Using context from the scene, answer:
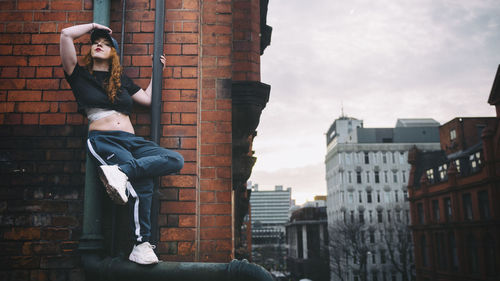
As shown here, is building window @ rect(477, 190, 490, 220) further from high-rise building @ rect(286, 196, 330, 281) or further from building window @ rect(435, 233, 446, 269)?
high-rise building @ rect(286, 196, 330, 281)

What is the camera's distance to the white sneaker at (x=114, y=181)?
273cm

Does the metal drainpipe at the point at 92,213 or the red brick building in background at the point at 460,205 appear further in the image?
the red brick building in background at the point at 460,205

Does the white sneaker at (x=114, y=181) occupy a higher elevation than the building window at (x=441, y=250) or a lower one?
higher

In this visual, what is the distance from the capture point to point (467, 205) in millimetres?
30531

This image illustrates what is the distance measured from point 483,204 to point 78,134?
3146 cm

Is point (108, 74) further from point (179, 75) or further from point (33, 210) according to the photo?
point (33, 210)

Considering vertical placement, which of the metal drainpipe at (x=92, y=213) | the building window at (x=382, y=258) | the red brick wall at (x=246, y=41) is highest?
the red brick wall at (x=246, y=41)

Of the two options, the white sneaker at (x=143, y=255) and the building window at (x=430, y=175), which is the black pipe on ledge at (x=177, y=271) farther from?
the building window at (x=430, y=175)

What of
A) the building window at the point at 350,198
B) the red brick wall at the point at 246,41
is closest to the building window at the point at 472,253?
the red brick wall at the point at 246,41

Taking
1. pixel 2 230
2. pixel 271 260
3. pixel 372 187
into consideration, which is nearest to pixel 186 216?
pixel 2 230

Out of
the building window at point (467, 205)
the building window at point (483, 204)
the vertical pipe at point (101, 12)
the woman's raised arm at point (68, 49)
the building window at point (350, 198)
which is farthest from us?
the building window at point (350, 198)

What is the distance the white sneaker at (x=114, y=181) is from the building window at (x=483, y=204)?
31147mm

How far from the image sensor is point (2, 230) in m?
3.47

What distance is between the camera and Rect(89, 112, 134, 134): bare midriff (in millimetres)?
3129
